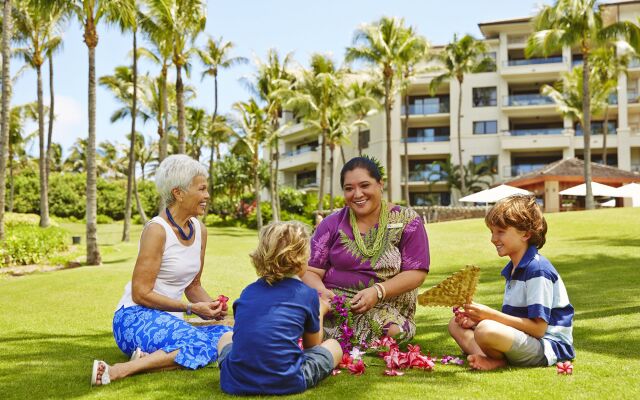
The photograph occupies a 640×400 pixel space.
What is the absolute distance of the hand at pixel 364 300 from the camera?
5.19 meters

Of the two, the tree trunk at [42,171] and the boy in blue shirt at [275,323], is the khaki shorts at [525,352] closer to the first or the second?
the boy in blue shirt at [275,323]

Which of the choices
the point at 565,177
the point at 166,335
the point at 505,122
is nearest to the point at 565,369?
the point at 166,335

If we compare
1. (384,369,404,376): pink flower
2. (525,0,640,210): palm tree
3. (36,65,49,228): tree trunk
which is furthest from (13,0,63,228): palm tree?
(384,369,404,376): pink flower

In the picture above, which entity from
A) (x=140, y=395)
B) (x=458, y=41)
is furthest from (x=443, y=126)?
(x=140, y=395)

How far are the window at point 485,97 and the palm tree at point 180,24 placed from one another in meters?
37.3

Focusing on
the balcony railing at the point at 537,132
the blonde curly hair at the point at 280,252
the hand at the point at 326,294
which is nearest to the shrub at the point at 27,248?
the hand at the point at 326,294

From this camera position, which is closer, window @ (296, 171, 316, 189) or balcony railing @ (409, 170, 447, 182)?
balcony railing @ (409, 170, 447, 182)

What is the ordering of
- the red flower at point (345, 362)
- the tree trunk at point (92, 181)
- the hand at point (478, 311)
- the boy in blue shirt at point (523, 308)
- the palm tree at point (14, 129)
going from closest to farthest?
the boy in blue shirt at point (523, 308) → the hand at point (478, 311) → the red flower at point (345, 362) → the tree trunk at point (92, 181) → the palm tree at point (14, 129)

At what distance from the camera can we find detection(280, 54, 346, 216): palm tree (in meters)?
40.4

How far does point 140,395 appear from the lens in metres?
4.27

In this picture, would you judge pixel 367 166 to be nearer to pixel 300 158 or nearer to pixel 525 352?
pixel 525 352

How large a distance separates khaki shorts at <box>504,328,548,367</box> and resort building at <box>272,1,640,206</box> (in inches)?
2042

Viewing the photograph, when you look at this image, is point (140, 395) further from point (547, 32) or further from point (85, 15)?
point (547, 32)

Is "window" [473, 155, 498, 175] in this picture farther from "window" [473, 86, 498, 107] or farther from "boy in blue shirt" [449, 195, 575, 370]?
"boy in blue shirt" [449, 195, 575, 370]
